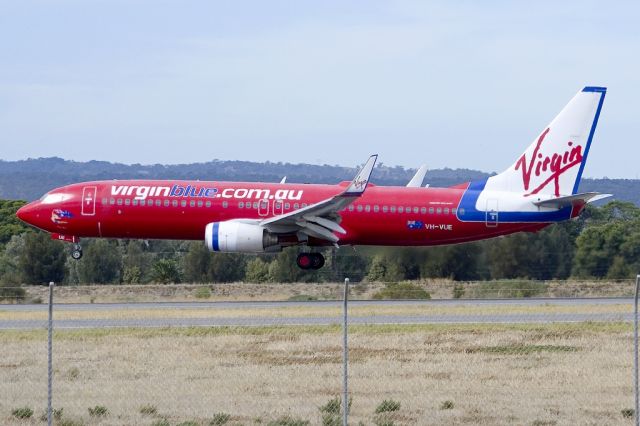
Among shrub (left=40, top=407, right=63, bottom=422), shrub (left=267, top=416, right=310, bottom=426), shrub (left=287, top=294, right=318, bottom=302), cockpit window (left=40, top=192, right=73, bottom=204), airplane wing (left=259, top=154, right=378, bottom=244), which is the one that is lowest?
shrub (left=267, top=416, right=310, bottom=426)

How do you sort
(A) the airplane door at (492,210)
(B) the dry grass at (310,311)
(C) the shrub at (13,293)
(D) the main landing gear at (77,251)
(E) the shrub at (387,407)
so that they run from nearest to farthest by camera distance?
(E) the shrub at (387,407)
(B) the dry grass at (310,311)
(C) the shrub at (13,293)
(A) the airplane door at (492,210)
(D) the main landing gear at (77,251)

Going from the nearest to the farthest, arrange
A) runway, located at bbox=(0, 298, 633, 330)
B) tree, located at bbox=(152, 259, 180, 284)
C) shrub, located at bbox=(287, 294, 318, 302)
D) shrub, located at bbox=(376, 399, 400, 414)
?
1. shrub, located at bbox=(376, 399, 400, 414)
2. runway, located at bbox=(0, 298, 633, 330)
3. shrub, located at bbox=(287, 294, 318, 302)
4. tree, located at bbox=(152, 259, 180, 284)

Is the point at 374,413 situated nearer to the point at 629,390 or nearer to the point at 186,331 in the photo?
the point at 629,390

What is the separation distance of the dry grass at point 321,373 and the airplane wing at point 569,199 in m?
13.5

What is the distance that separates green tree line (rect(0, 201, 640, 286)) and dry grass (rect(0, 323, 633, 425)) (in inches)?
666

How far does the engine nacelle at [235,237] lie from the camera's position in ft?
131

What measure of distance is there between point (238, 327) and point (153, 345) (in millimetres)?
2912

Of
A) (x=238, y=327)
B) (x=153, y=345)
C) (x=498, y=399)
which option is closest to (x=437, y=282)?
(x=238, y=327)

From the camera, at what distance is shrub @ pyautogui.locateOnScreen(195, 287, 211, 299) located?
38.8 m

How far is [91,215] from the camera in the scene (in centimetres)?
4184

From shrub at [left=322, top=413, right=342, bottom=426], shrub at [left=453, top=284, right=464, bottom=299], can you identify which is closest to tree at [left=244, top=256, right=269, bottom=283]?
shrub at [left=453, top=284, right=464, bottom=299]

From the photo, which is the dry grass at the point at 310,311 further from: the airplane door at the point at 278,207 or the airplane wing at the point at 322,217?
the airplane door at the point at 278,207

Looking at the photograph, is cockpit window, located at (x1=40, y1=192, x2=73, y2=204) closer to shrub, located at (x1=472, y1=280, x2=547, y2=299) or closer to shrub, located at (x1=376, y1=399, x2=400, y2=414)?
shrub, located at (x1=472, y1=280, x2=547, y2=299)

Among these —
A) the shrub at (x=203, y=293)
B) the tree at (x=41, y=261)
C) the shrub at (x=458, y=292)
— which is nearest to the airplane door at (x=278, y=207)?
the shrub at (x=203, y=293)
